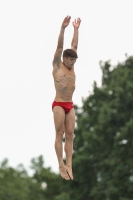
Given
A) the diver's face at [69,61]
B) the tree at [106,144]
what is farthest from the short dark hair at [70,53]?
the tree at [106,144]

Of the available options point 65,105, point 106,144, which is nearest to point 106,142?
point 106,144

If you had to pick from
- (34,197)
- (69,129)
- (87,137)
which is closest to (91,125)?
(87,137)

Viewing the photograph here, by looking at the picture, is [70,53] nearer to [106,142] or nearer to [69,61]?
[69,61]

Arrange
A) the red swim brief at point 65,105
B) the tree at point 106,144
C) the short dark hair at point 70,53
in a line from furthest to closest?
the tree at point 106,144
the red swim brief at point 65,105
the short dark hair at point 70,53

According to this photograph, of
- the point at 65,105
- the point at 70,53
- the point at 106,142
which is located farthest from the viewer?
the point at 106,142

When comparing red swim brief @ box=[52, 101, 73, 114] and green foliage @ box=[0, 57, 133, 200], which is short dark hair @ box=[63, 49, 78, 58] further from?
green foliage @ box=[0, 57, 133, 200]

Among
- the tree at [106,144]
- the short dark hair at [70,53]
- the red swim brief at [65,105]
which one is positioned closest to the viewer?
the short dark hair at [70,53]

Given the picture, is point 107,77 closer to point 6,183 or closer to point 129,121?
point 129,121

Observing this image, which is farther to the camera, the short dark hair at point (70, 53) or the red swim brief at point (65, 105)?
the red swim brief at point (65, 105)

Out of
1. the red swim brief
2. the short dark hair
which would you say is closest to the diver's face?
the short dark hair

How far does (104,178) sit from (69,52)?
160 feet

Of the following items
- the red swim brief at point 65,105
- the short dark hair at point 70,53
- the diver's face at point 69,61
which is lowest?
the red swim brief at point 65,105

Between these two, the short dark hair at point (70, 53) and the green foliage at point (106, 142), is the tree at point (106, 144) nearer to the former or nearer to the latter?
the green foliage at point (106, 142)

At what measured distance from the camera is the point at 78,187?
70.9 metres
